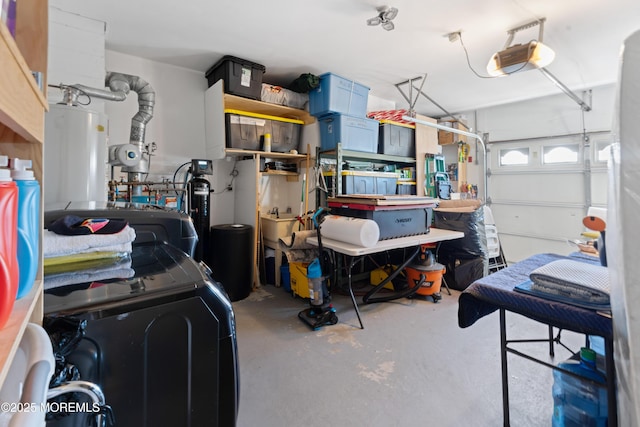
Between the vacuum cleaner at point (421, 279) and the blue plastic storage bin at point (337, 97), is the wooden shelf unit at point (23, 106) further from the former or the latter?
the blue plastic storage bin at point (337, 97)

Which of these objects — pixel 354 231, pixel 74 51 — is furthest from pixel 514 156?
pixel 74 51

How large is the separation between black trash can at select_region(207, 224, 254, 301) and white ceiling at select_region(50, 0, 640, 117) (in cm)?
193

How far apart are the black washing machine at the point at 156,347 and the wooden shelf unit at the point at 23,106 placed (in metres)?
0.12

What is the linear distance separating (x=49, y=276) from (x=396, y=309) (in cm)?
277

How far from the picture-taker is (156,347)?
2.43ft

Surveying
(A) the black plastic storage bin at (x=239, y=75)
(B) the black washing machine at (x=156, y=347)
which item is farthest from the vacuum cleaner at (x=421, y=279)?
(A) the black plastic storage bin at (x=239, y=75)

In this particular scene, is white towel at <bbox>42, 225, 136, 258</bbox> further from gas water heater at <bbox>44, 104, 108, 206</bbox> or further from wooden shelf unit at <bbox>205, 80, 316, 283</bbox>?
wooden shelf unit at <bbox>205, 80, 316, 283</bbox>

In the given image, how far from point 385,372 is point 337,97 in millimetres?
2886

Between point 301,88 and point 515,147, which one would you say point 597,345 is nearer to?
point 301,88

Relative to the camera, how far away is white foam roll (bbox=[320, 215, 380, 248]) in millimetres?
2480

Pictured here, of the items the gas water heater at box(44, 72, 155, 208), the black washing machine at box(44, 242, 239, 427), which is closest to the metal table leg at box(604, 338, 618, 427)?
the black washing machine at box(44, 242, 239, 427)

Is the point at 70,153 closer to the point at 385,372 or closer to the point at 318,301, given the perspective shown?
the point at 318,301

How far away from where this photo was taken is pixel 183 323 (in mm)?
781

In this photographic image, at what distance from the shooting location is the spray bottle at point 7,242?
39 cm
